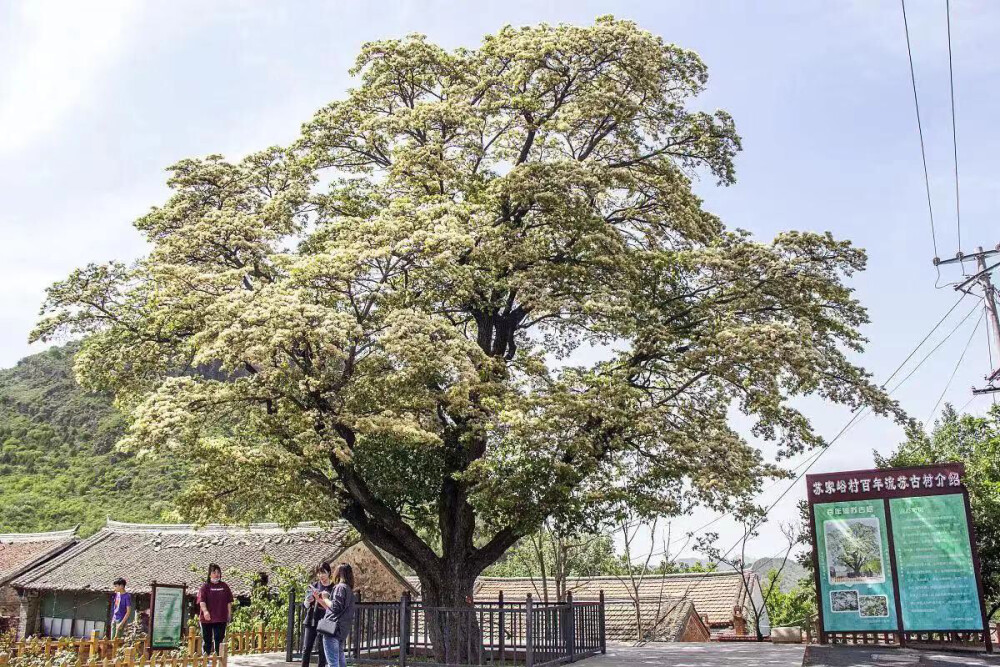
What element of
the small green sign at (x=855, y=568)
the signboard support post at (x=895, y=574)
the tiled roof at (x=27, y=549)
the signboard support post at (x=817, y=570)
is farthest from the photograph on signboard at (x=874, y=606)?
Answer: the tiled roof at (x=27, y=549)

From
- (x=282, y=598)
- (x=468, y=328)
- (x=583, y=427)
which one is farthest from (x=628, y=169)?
(x=282, y=598)

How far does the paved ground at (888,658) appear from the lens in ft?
46.8

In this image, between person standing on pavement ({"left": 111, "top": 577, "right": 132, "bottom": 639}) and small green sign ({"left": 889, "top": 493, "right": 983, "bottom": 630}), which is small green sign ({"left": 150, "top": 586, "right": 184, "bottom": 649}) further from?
small green sign ({"left": 889, "top": 493, "right": 983, "bottom": 630})

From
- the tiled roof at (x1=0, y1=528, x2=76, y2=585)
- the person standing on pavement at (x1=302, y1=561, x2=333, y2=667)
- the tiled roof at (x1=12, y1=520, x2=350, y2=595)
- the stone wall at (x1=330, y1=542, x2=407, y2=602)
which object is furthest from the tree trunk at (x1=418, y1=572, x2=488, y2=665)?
the tiled roof at (x1=0, y1=528, x2=76, y2=585)

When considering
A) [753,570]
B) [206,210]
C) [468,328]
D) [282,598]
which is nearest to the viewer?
[206,210]

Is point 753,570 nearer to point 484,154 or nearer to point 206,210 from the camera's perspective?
point 484,154

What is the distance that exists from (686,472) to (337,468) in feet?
23.4

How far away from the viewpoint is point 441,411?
59.0 feet

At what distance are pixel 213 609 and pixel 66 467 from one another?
198ft

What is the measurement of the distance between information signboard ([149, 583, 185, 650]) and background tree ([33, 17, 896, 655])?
1640 mm

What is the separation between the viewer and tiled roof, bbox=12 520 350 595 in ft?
94.7

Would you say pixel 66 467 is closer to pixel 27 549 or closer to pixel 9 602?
pixel 27 549

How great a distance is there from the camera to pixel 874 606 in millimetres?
16703

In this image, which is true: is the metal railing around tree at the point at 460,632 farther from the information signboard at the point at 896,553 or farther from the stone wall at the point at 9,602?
Answer: the stone wall at the point at 9,602
